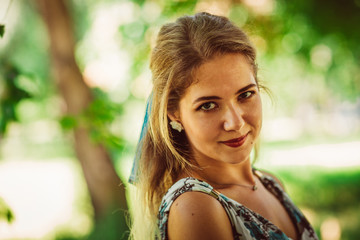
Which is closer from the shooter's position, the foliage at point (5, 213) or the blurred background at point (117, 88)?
the foliage at point (5, 213)

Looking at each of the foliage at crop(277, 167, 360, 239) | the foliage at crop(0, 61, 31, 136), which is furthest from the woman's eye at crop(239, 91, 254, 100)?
the foliage at crop(277, 167, 360, 239)

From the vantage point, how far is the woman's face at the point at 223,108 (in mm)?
1467

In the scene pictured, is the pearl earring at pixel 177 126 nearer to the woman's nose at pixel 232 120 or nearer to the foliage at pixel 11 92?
the woman's nose at pixel 232 120

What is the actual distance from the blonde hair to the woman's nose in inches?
8.0

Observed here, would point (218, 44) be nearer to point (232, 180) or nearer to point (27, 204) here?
point (232, 180)

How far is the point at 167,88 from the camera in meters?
1.57

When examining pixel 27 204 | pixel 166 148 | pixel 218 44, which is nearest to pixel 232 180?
pixel 166 148

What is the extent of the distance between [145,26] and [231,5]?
4.85ft

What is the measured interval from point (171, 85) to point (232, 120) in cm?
31

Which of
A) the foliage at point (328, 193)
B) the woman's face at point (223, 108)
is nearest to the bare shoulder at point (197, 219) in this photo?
the woman's face at point (223, 108)

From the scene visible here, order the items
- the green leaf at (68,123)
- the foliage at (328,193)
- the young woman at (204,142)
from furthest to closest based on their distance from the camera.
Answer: the foliage at (328,193)
the green leaf at (68,123)
the young woman at (204,142)

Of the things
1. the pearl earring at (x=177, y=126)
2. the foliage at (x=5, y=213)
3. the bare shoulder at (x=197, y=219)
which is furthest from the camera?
the foliage at (x=5, y=213)

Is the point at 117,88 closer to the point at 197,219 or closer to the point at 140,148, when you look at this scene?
the point at 140,148

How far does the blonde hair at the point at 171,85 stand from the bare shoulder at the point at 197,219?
0.33 meters
